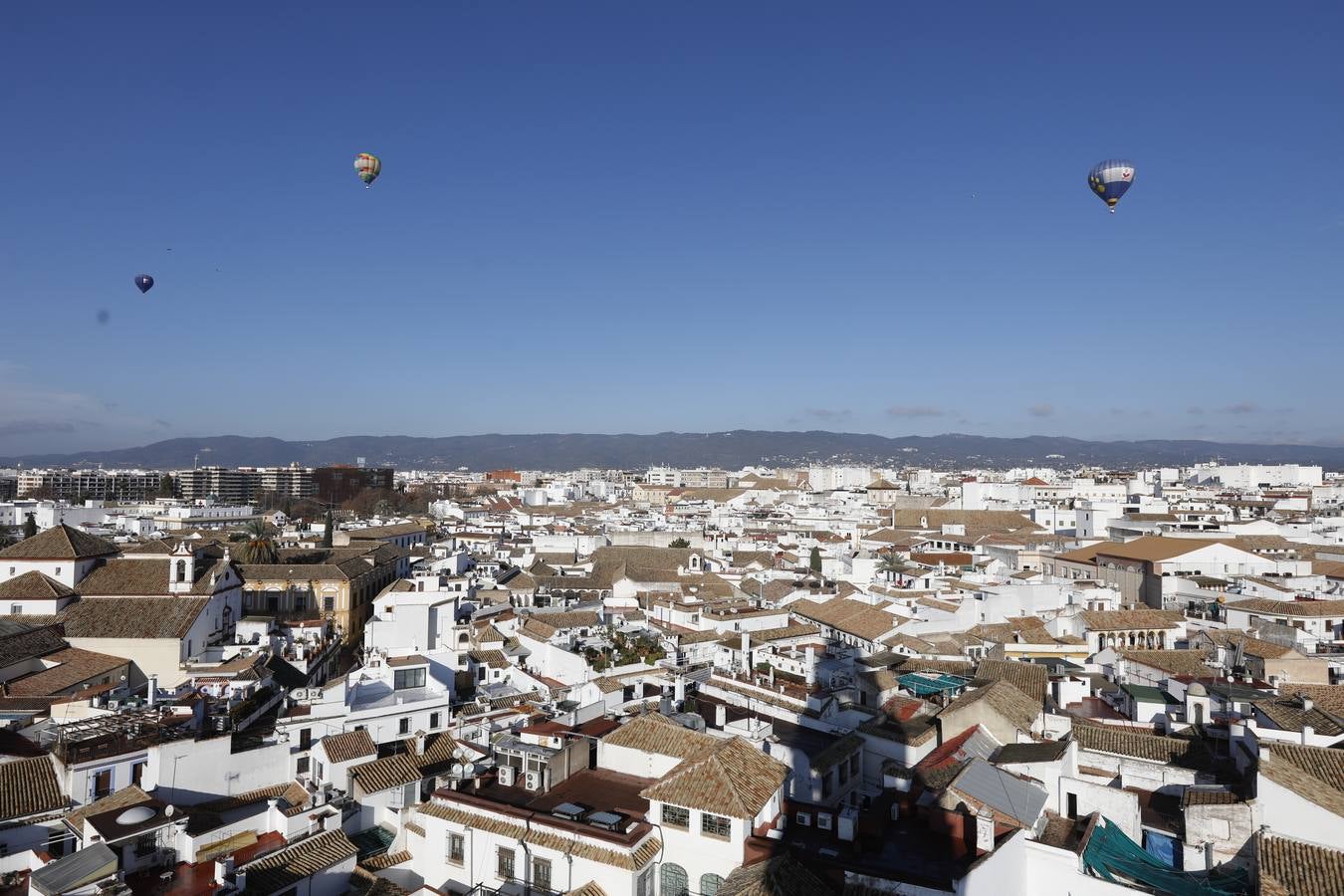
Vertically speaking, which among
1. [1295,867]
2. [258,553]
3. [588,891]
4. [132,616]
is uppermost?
[1295,867]

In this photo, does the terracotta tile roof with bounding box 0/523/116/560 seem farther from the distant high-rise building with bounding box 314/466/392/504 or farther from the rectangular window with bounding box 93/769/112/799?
the distant high-rise building with bounding box 314/466/392/504

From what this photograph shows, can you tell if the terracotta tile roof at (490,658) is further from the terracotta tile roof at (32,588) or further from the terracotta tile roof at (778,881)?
the terracotta tile roof at (778,881)

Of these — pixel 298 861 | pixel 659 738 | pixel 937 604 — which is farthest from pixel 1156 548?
pixel 298 861

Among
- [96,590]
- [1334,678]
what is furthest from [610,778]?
[96,590]

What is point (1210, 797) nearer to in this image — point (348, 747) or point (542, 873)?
point (542, 873)

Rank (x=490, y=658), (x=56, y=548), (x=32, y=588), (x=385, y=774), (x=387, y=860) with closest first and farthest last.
Result: (x=387, y=860)
(x=385, y=774)
(x=490, y=658)
(x=32, y=588)
(x=56, y=548)
